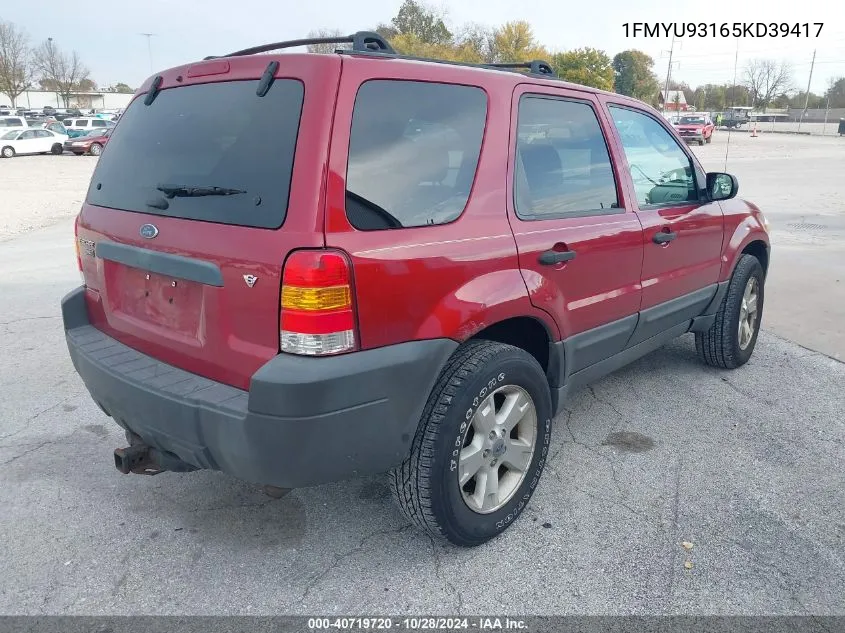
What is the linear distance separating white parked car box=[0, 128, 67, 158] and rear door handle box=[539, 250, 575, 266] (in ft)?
109

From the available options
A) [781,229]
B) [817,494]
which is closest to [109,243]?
[817,494]

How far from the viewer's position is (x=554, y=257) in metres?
2.86

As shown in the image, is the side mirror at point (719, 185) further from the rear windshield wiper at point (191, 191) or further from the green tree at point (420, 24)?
the green tree at point (420, 24)

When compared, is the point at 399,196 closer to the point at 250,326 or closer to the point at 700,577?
the point at 250,326

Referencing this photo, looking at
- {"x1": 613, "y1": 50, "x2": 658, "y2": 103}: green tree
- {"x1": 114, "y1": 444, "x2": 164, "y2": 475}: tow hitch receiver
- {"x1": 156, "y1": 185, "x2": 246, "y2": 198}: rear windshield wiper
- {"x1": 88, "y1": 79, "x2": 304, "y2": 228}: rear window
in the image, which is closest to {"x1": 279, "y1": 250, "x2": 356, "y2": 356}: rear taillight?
{"x1": 88, "y1": 79, "x2": 304, "y2": 228}: rear window

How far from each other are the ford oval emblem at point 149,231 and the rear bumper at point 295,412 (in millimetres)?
494

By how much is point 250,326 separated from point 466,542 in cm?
124

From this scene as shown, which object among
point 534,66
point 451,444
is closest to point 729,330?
point 534,66

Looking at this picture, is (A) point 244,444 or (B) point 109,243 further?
(B) point 109,243

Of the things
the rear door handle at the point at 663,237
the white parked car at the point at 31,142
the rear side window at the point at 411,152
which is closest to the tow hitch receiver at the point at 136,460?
the rear side window at the point at 411,152

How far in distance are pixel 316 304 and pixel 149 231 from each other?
2.75 ft

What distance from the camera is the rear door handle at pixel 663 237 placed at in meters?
3.56

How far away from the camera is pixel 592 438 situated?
12.2ft

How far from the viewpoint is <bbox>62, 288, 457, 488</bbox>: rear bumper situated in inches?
82.7
